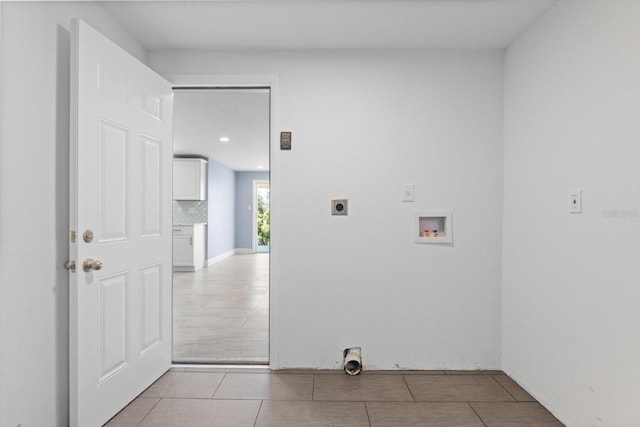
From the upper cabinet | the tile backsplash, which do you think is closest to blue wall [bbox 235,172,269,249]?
the tile backsplash

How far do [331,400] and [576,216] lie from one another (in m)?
1.71

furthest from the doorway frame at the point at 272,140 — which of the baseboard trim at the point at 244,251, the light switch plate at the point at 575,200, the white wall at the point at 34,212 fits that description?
the baseboard trim at the point at 244,251

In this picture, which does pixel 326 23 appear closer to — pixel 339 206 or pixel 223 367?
pixel 339 206

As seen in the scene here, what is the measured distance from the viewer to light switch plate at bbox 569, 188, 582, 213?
1.93m

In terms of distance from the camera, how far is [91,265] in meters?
1.88

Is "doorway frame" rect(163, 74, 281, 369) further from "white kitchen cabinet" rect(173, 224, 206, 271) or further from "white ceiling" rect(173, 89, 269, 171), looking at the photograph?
"white kitchen cabinet" rect(173, 224, 206, 271)

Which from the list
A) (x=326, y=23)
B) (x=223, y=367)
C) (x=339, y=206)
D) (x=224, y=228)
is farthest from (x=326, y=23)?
(x=224, y=228)

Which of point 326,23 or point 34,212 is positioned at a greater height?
A: point 326,23

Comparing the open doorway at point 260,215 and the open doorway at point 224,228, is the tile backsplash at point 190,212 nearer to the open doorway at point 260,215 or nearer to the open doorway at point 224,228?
the open doorway at point 224,228

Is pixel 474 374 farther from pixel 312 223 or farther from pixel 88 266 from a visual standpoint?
pixel 88 266

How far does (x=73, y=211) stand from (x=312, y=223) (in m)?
1.45

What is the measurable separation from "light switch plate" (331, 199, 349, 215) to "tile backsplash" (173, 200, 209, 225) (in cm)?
608

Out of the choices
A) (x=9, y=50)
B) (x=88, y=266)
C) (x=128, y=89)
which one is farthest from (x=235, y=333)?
(x=9, y=50)

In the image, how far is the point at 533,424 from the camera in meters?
2.04
